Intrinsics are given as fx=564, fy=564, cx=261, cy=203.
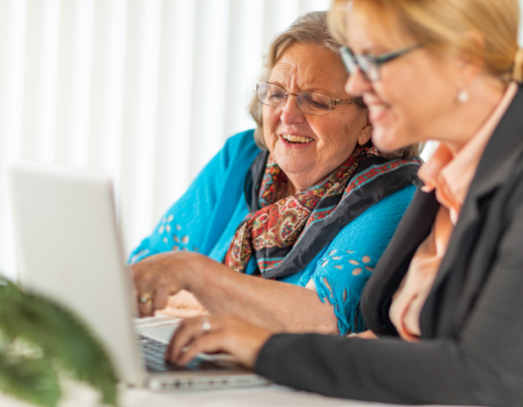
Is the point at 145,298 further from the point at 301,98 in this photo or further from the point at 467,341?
the point at 301,98

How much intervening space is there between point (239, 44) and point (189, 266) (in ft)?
6.51

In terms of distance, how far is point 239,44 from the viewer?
296 centimetres

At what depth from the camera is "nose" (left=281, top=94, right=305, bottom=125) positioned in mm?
1757

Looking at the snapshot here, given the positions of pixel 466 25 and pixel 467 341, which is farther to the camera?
pixel 466 25

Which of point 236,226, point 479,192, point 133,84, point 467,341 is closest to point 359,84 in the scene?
point 479,192

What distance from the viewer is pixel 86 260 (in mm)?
757

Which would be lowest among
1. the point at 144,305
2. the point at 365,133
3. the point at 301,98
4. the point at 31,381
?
the point at 144,305

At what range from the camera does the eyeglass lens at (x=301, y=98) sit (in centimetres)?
172

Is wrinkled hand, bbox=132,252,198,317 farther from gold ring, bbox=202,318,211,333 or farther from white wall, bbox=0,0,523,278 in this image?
white wall, bbox=0,0,523,278

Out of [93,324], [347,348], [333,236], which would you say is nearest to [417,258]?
[347,348]

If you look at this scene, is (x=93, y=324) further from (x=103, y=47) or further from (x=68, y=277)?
(x=103, y=47)

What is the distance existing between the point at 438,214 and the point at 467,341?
0.40 m

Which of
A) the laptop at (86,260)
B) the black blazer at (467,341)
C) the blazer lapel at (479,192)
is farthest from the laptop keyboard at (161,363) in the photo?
the blazer lapel at (479,192)

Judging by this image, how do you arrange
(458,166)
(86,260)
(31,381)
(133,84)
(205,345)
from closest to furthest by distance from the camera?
(31,381)
(86,260)
(205,345)
(458,166)
(133,84)
